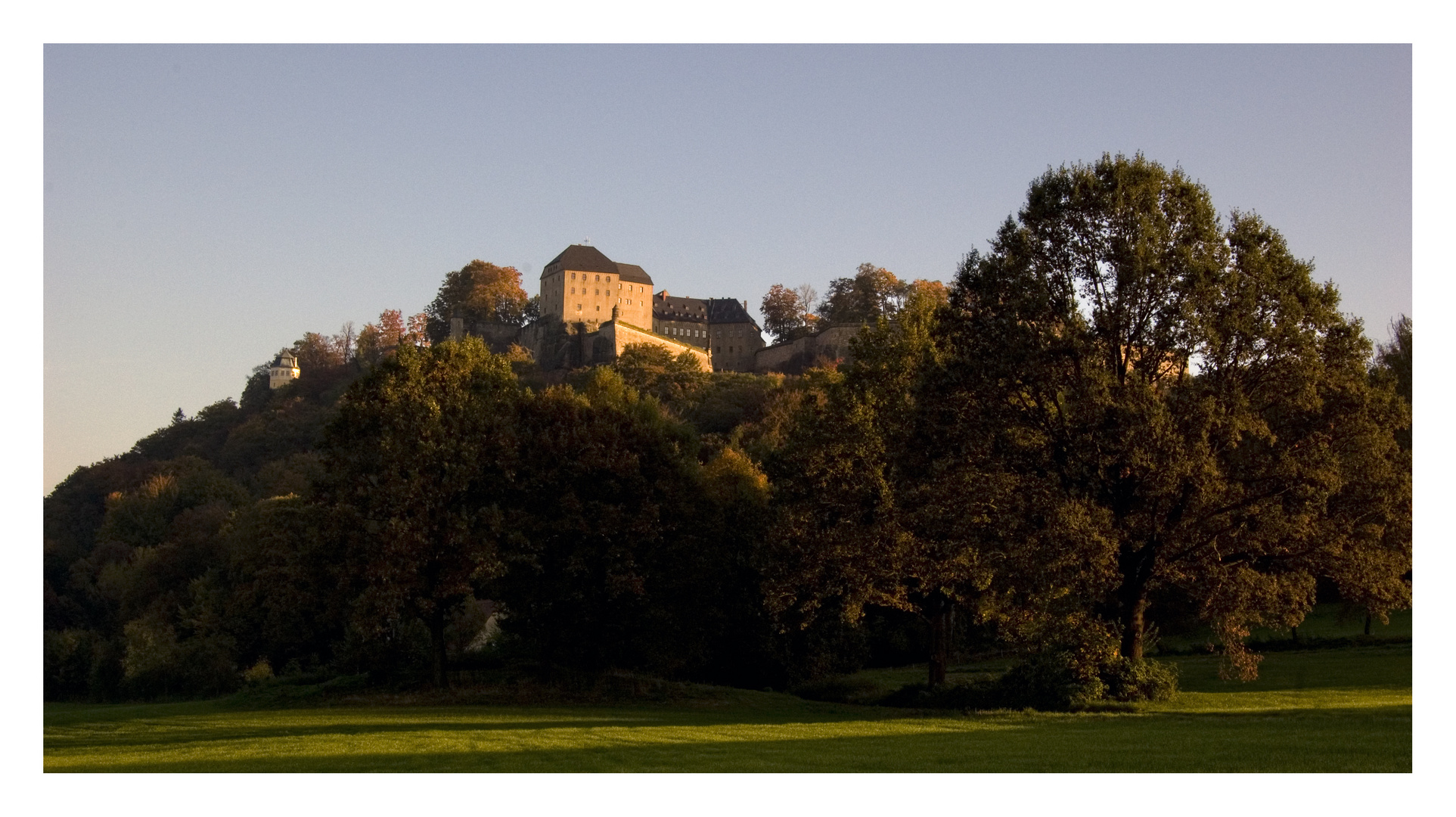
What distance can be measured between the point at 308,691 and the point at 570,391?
11866 millimetres

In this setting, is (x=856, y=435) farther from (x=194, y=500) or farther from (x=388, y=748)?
(x=194, y=500)

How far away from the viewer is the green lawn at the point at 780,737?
16.8 meters

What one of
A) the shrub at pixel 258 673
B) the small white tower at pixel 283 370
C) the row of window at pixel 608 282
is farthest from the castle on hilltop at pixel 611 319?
the shrub at pixel 258 673

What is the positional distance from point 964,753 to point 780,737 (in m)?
4.10

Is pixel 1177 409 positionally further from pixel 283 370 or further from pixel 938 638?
pixel 283 370

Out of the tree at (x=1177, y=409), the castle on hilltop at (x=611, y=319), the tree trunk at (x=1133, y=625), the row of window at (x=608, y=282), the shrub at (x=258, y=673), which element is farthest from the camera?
the row of window at (x=608, y=282)

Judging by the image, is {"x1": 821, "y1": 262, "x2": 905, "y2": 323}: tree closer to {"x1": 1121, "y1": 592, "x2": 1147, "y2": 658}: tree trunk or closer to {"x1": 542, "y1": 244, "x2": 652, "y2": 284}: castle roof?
{"x1": 542, "y1": 244, "x2": 652, "y2": 284}: castle roof

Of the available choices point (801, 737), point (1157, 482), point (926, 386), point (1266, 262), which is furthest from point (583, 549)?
point (1266, 262)

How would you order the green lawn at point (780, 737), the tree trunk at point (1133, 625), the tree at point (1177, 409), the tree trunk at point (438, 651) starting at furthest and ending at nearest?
the tree trunk at point (438, 651), the tree trunk at point (1133, 625), the tree at point (1177, 409), the green lawn at point (780, 737)

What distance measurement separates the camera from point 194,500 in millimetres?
87062

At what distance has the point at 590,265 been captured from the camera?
14925 centimetres

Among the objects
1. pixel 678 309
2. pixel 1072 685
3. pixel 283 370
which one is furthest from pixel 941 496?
pixel 283 370

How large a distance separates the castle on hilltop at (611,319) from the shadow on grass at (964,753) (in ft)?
368

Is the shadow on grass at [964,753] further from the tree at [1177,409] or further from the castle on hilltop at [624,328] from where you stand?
the castle on hilltop at [624,328]
